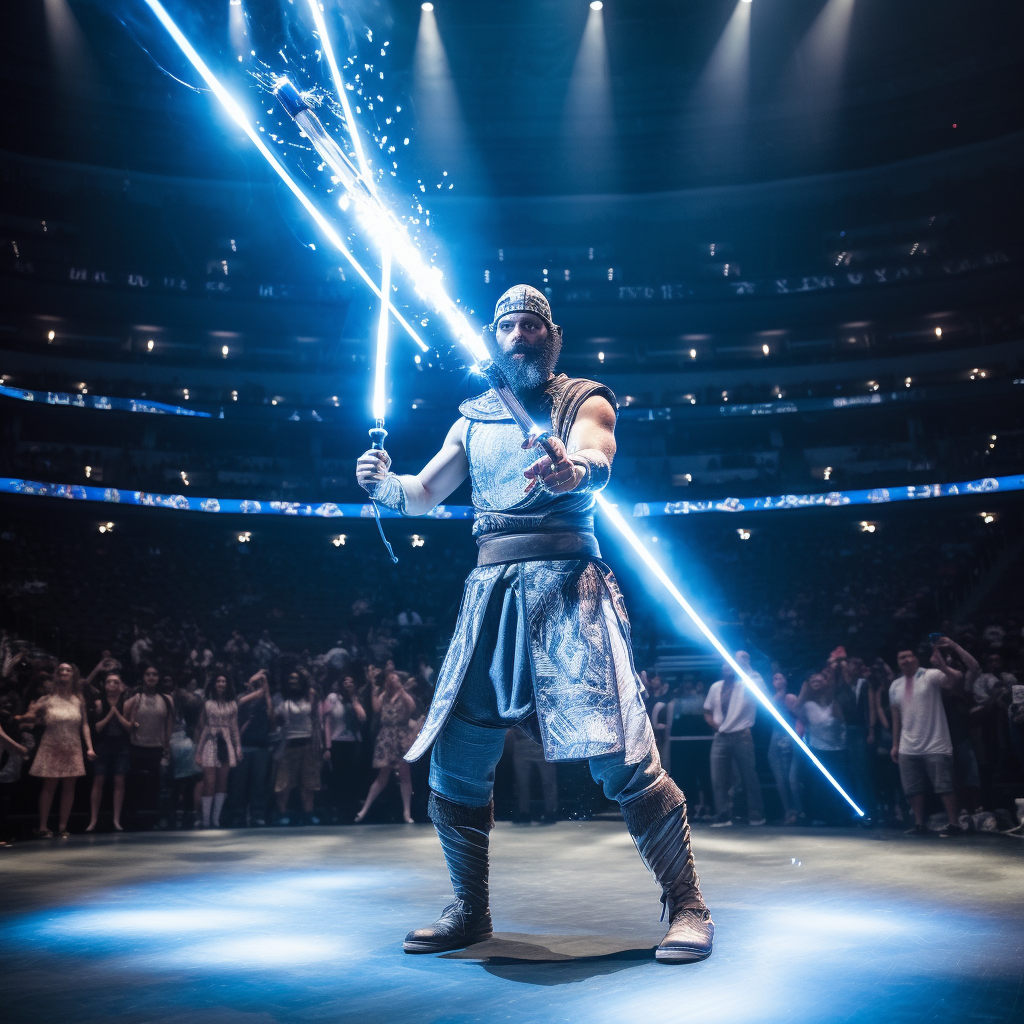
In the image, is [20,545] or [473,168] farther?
[473,168]

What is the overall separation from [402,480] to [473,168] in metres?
30.9

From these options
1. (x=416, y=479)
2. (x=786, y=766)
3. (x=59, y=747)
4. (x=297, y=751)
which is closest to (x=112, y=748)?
(x=59, y=747)

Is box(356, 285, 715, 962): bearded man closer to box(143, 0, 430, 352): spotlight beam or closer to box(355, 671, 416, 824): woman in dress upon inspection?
box(143, 0, 430, 352): spotlight beam

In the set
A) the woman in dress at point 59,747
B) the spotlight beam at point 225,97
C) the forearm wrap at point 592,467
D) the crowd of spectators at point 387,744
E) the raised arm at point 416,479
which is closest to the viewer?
the forearm wrap at point 592,467

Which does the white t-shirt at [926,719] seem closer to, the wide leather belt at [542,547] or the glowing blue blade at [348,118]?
the wide leather belt at [542,547]

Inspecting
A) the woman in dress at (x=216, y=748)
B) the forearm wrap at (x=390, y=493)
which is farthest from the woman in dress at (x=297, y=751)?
the forearm wrap at (x=390, y=493)

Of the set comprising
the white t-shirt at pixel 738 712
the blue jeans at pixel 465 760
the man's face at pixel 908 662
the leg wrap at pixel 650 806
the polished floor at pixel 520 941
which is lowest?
the polished floor at pixel 520 941

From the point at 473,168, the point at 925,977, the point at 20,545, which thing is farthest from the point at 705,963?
the point at 473,168

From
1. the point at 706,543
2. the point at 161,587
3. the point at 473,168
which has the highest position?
the point at 473,168

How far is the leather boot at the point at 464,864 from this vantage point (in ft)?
10.5

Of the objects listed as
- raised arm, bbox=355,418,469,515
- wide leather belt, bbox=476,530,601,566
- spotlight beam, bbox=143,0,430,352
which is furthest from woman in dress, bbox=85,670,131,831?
wide leather belt, bbox=476,530,601,566

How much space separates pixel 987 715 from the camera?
26.2ft

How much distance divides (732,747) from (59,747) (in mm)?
6198

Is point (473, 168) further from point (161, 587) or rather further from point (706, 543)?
point (161, 587)
